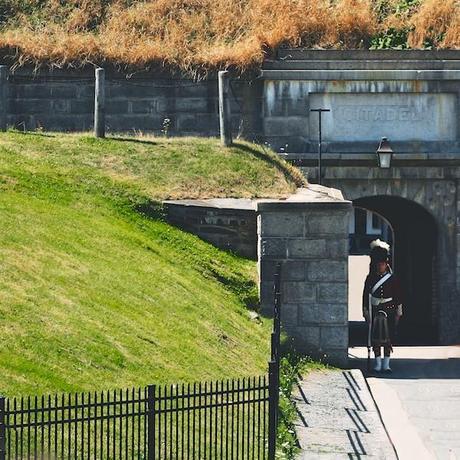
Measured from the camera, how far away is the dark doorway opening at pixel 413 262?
89.4 feet

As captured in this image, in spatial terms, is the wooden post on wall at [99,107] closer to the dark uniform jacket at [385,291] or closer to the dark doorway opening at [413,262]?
the dark doorway opening at [413,262]

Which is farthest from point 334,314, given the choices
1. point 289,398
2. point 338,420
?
point 338,420

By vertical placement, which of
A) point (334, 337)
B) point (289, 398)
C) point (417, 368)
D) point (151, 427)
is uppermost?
point (151, 427)

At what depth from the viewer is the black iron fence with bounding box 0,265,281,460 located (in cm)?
1165

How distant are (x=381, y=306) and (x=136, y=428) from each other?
6.74 m

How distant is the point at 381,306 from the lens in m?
19.2

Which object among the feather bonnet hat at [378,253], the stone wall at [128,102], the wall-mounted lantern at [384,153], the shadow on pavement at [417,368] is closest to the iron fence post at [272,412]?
the shadow on pavement at [417,368]

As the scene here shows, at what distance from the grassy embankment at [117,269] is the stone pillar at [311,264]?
593 mm

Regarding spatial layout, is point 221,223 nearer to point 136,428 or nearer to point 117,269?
point 117,269

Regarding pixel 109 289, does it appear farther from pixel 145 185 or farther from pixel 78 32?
pixel 78 32

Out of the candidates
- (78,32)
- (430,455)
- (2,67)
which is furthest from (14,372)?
(78,32)

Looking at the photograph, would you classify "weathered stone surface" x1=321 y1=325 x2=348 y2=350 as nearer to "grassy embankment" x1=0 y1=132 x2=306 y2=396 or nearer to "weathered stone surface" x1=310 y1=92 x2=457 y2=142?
"grassy embankment" x1=0 y1=132 x2=306 y2=396

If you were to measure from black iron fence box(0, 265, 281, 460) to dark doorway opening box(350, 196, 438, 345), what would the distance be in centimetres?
1239

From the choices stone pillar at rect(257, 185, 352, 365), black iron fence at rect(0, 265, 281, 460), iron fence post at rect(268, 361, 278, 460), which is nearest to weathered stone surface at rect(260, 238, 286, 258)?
stone pillar at rect(257, 185, 352, 365)
